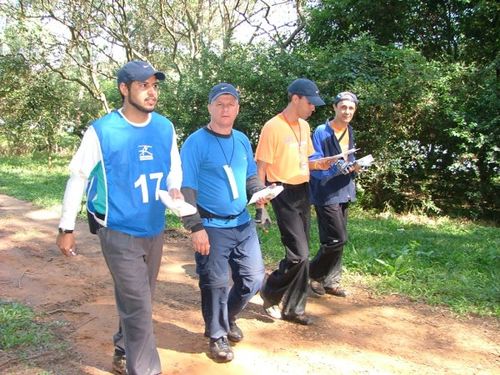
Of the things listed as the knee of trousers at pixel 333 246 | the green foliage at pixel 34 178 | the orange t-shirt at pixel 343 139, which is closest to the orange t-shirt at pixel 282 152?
the orange t-shirt at pixel 343 139

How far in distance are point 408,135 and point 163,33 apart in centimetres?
1911


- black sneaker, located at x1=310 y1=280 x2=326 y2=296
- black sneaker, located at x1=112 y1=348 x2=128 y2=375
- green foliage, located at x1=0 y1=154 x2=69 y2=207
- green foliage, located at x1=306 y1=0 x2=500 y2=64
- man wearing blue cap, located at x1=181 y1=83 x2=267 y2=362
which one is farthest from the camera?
green foliage, located at x1=306 y1=0 x2=500 y2=64

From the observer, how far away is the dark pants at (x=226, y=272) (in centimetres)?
365

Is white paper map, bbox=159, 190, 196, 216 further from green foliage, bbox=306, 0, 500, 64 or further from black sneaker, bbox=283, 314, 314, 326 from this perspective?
green foliage, bbox=306, 0, 500, 64

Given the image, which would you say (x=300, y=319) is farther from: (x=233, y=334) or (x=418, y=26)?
(x=418, y=26)

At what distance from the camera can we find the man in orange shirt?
4281 millimetres

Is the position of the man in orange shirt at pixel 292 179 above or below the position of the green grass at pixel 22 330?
above

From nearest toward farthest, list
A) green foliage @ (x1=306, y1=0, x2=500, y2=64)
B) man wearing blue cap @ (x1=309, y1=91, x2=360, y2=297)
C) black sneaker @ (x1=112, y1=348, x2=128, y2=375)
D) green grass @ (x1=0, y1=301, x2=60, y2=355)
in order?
black sneaker @ (x1=112, y1=348, x2=128, y2=375) → green grass @ (x1=0, y1=301, x2=60, y2=355) → man wearing blue cap @ (x1=309, y1=91, x2=360, y2=297) → green foliage @ (x1=306, y1=0, x2=500, y2=64)

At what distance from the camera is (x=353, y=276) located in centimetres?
585

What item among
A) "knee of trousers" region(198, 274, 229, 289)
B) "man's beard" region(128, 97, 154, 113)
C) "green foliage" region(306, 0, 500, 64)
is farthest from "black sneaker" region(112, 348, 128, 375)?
"green foliage" region(306, 0, 500, 64)

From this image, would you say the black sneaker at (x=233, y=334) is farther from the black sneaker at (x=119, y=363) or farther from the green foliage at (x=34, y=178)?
the green foliage at (x=34, y=178)

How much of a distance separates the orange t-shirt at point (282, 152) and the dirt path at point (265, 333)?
51.5 inches

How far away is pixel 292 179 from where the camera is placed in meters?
4.34

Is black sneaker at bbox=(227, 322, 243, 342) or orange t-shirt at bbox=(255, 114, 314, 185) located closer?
black sneaker at bbox=(227, 322, 243, 342)
